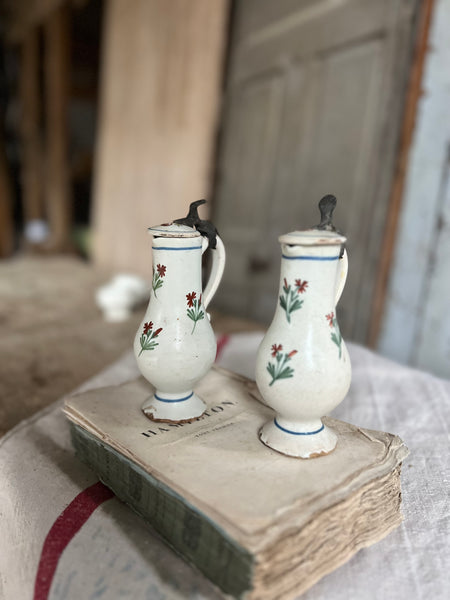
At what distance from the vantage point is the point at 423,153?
4.44 ft

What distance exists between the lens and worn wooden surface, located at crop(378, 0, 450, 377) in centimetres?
131

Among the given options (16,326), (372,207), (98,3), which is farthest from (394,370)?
(98,3)

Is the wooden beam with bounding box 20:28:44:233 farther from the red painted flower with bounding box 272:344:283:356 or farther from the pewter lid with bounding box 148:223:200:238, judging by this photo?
the red painted flower with bounding box 272:344:283:356

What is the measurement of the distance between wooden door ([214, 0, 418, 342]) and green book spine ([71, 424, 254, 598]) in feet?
3.70

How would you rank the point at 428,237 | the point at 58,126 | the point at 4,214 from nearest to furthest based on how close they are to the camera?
the point at 428,237 < the point at 4,214 < the point at 58,126

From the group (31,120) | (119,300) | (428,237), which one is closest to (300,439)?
(428,237)

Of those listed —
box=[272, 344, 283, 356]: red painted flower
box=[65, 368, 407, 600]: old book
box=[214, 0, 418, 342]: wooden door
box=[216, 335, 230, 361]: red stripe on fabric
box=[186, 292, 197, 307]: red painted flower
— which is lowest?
box=[216, 335, 230, 361]: red stripe on fabric

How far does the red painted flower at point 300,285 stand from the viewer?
0.51 meters

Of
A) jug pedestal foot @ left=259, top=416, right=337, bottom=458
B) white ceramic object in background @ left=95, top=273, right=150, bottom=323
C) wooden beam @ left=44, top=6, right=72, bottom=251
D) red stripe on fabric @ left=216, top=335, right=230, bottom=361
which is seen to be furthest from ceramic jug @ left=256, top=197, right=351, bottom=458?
wooden beam @ left=44, top=6, right=72, bottom=251

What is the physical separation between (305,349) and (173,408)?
21 centimetres

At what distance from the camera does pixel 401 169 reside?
139 cm

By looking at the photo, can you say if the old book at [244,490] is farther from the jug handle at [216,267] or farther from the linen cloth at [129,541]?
the jug handle at [216,267]

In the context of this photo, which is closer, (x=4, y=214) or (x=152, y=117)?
(x=152, y=117)

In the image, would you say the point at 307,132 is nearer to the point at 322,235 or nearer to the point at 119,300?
the point at 119,300
